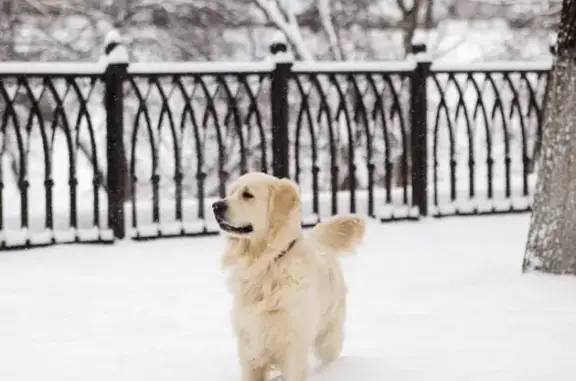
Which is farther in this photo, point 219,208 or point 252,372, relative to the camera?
point 252,372

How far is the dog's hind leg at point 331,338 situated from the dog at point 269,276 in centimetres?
32

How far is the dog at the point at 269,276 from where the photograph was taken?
3375 mm

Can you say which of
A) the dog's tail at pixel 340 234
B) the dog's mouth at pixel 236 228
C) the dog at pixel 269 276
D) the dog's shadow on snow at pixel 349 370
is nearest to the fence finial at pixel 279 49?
the dog's tail at pixel 340 234

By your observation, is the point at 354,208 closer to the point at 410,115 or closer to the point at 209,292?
the point at 410,115

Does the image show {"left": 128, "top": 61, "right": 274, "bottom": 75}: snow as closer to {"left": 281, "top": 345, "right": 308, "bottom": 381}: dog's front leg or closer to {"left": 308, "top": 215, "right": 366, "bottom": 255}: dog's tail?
{"left": 308, "top": 215, "right": 366, "bottom": 255}: dog's tail

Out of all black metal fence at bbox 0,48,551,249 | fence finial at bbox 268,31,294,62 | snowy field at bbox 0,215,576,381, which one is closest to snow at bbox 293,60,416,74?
black metal fence at bbox 0,48,551,249

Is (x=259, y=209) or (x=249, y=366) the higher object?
(x=259, y=209)

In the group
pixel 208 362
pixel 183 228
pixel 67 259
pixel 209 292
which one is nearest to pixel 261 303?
pixel 208 362

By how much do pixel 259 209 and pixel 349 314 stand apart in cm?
174

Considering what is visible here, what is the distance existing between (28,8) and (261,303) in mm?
12916

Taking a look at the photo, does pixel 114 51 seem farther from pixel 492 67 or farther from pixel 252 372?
pixel 252 372

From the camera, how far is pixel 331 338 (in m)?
3.84

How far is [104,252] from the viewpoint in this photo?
7.25 meters

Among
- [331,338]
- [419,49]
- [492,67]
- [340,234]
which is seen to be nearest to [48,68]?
[419,49]
